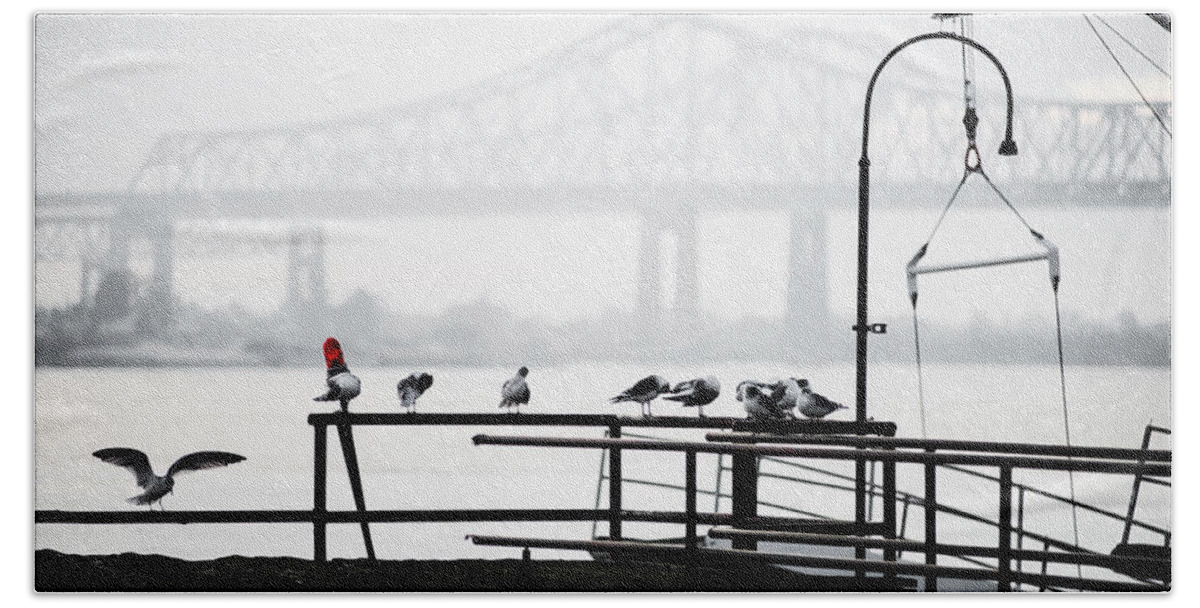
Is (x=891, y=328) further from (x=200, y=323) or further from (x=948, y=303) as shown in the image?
(x=200, y=323)

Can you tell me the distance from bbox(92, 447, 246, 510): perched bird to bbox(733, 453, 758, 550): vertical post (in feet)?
4.73

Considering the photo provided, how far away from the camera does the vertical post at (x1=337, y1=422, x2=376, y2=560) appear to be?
348 centimetres

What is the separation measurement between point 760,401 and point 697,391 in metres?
0.19

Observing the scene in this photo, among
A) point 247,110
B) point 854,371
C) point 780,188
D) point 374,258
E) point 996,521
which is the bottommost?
point 996,521

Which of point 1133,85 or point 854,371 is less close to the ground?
point 1133,85

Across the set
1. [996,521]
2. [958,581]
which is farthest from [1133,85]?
[958,581]

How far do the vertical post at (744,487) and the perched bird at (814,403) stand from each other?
8.8 inches

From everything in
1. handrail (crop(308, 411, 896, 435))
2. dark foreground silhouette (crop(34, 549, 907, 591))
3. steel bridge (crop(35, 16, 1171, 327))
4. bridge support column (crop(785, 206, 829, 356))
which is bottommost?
dark foreground silhouette (crop(34, 549, 907, 591))

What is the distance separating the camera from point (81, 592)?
350 cm

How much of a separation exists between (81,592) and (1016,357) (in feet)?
9.37

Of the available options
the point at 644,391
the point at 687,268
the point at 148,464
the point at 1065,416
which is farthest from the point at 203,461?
the point at 1065,416

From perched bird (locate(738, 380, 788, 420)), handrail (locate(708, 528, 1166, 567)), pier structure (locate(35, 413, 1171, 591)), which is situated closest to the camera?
handrail (locate(708, 528, 1166, 567))

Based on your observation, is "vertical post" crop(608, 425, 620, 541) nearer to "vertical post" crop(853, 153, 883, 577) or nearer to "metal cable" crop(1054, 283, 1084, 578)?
"vertical post" crop(853, 153, 883, 577)

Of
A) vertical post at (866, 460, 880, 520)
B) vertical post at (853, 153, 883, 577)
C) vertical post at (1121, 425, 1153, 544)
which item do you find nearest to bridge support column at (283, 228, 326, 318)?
vertical post at (853, 153, 883, 577)
